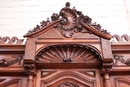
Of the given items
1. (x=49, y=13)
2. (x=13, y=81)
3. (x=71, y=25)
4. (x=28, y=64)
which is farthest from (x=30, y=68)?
(x=49, y=13)

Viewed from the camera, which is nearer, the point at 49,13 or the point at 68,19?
the point at 68,19

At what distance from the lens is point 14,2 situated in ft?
7.32

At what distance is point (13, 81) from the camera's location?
1.33 metres

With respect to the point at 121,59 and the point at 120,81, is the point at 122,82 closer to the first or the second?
the point at 120,81

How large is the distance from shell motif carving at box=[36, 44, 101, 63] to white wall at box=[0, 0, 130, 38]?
2.35ft

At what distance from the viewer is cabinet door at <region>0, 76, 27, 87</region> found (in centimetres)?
132

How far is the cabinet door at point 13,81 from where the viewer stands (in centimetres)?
132

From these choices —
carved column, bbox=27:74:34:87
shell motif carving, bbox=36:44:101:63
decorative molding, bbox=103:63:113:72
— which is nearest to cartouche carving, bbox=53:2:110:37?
shell motif carving, bbox=36:44:101:63

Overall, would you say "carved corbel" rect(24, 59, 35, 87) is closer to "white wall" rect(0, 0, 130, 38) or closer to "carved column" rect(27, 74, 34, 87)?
"carved column" rect(27, 74, 34, 87)

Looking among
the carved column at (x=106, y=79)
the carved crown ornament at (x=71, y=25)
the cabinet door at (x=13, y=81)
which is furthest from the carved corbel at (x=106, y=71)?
the cabinet door at (x=13, y=81)

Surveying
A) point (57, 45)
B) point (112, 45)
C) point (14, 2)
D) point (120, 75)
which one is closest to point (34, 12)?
point (14, 2)

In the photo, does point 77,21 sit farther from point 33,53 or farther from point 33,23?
point 33,23

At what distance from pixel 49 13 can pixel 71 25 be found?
0.74m

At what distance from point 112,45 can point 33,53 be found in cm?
55
